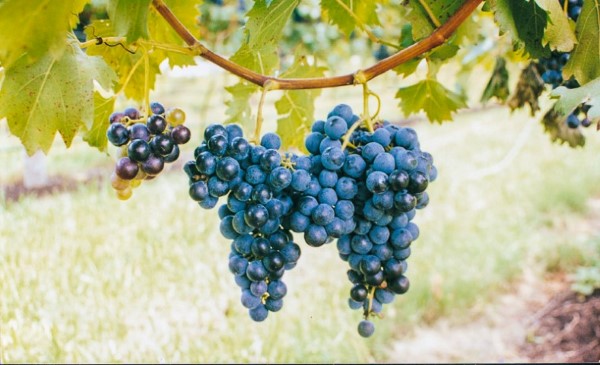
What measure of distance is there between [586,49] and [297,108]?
56 centimetres

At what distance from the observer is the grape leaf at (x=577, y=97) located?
83cm

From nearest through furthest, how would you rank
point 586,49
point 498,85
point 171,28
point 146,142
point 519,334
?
point 146,142 < point 586,49 < point 171,28 < point 498,85 < point 519,334

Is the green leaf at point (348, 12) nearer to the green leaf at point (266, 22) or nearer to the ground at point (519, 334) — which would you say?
the green leaf at point (266, 22)

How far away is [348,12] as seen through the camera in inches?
43.9

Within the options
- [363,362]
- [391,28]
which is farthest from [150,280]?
[391,28]

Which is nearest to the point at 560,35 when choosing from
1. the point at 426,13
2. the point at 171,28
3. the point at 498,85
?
the point at 426,13

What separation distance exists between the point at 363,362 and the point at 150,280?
1.01 m

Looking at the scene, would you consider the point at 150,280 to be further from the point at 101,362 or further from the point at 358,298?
the point at 358,298

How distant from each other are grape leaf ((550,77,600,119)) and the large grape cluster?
0.22m

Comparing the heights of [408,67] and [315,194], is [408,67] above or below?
above

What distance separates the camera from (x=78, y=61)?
33.3 inches

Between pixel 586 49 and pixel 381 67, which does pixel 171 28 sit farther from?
pixel 586 49

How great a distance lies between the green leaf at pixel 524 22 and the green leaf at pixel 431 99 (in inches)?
11.7

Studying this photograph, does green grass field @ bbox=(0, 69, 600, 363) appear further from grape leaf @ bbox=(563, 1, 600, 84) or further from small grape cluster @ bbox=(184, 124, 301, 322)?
grape leaf @ bbox=(563, 1, 600, 84)
